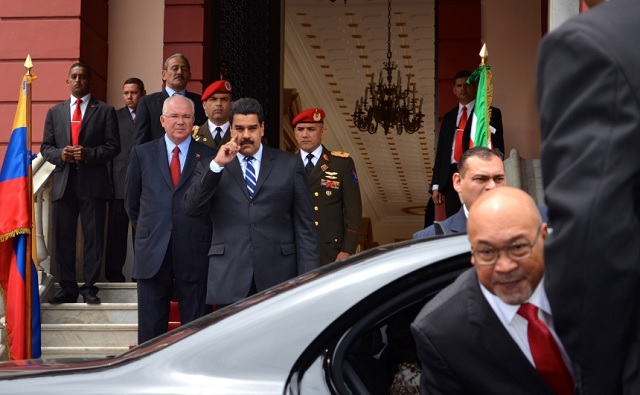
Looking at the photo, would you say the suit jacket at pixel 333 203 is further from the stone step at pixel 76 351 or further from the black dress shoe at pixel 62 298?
the black dress shoe at pixel 62 298

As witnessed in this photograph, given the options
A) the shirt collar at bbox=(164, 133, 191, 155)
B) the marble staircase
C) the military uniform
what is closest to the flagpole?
the marble staircase

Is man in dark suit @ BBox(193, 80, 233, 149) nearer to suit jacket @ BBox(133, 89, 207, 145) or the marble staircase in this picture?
suit jacket @ BBox(133, 89, 207, 145)

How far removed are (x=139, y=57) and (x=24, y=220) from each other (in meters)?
4.65

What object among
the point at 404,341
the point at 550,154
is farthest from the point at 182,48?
the point at 550,154

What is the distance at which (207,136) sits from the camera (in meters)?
8.95

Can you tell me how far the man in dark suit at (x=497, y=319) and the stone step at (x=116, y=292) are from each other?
7981 mm

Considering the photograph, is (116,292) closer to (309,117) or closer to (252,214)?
(309,117)

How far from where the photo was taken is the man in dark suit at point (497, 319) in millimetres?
2562

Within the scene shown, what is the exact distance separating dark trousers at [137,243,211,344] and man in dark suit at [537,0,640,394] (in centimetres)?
565

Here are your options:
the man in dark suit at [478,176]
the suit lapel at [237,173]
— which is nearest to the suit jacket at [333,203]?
the suit lapel at [237,173]

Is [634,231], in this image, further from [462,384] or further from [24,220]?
[24,220]

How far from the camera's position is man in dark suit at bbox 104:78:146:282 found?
35.3 feet

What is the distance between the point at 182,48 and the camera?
43.9 ft

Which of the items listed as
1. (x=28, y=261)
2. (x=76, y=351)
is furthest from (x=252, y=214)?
(x=76, y=351)
